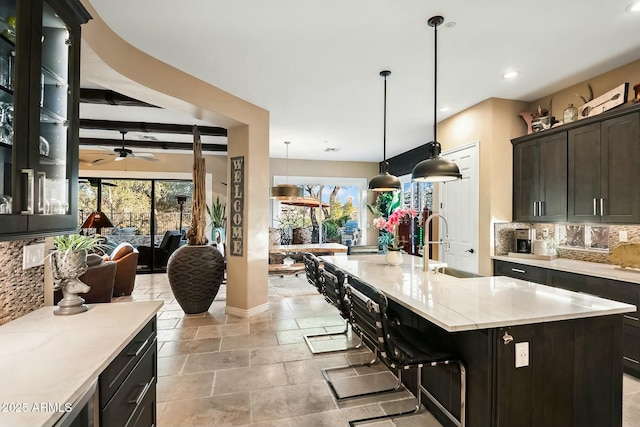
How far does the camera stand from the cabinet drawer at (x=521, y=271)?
352cm

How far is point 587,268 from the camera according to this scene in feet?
10.4

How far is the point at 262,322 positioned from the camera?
4.09 metres

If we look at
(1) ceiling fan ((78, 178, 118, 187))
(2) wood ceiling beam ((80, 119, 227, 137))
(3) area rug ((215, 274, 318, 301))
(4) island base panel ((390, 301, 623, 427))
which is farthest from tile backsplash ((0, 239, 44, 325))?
(1) ceiling fan ((78, 178, 118, 187))

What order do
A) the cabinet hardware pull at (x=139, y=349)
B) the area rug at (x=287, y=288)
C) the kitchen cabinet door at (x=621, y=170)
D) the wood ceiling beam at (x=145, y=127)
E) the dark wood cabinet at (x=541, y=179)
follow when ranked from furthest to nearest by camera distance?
the area rug at (x=287, y=288) < the wood ceiling beam at (x=145, y=127) < the dark wood cabinet at (x=541, y=179) < the kitchen cabinet door at (x=621, y=170) < the cabinet hardware pull at (x=139, y=349)

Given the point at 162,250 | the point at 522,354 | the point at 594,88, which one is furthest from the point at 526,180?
the point at 162,250

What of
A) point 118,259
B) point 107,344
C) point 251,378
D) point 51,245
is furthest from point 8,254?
point 118,259

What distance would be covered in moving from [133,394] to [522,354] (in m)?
1.96

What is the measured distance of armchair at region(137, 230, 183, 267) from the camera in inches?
286

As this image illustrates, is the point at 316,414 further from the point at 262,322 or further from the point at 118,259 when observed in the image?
the point at 118,259

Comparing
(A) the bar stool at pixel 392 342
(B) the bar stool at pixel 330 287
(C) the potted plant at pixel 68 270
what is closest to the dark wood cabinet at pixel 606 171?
(A) the bar stool at pixel 392 342

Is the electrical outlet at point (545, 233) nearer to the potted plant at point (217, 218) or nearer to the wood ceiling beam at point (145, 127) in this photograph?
the wood ceiling beam at point (145, 127)

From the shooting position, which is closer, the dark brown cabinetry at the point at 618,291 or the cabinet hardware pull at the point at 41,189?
the cabinet hardware pull at the point at 41,189

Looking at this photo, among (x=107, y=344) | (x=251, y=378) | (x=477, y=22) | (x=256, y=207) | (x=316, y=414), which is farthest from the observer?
(x=256, y=207)

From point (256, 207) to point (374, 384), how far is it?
8.77ft
